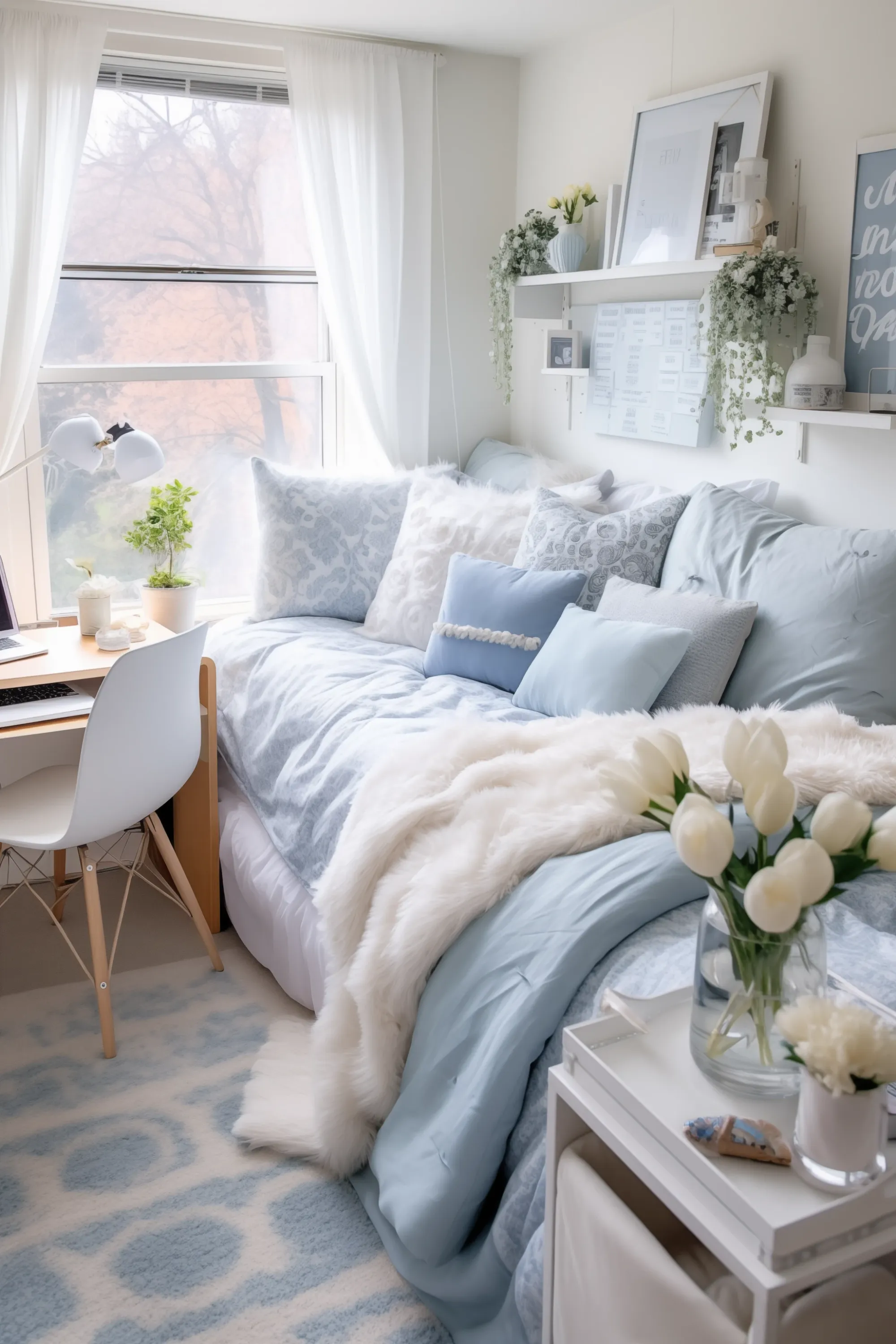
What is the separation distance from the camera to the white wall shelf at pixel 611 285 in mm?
2836

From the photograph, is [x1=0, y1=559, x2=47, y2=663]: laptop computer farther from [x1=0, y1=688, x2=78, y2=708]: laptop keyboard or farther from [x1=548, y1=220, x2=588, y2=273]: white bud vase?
[x1=548, y1=220, x2=588, y2=273]: white bud vase

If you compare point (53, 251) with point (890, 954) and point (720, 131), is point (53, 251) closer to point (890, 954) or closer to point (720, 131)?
point (720, 131)

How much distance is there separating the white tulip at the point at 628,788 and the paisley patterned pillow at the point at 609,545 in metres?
1.59

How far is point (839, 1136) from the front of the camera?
3.30 feet

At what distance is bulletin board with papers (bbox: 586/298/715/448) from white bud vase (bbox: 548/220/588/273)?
0.15 metres

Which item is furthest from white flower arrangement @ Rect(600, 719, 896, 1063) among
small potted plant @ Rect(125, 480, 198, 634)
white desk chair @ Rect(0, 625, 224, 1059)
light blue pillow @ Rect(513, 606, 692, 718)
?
small potted plant @ Rect(125, 480, 198, 634)

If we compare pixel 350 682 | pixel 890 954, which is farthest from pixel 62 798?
pixel 890 954

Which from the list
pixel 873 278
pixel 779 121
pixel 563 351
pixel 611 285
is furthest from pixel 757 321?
pixel 563 351

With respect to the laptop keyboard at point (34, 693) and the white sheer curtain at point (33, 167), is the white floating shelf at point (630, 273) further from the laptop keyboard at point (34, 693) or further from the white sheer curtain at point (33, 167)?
the laptop keyboard at point (34, 693)

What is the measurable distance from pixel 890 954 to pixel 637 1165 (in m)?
0.53

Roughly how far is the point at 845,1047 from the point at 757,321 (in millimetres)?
1967

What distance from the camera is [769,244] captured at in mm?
2564

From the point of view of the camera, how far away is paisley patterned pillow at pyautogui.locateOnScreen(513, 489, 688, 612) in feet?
8.89

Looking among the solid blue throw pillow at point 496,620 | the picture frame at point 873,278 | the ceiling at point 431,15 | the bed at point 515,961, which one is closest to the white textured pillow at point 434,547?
the solid blue throw pillow at point 496,620
